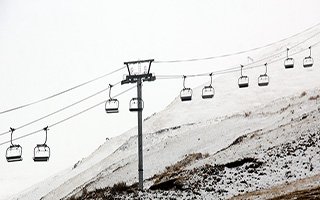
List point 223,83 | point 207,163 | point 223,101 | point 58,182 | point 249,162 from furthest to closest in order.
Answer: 1. point 223,83
2. point 223,101
3. point 58,182
4. point 207,163
5. point 249,162

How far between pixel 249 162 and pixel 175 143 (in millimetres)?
29712

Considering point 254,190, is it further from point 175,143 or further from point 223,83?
point 223,83

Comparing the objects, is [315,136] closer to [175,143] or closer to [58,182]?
[175,143]

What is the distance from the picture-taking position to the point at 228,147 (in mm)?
52406

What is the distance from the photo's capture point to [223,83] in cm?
13112

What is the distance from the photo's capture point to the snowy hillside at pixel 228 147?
36.8 meters

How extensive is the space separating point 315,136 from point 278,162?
17.3ft

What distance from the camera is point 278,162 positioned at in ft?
125

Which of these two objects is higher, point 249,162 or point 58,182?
point 249,162

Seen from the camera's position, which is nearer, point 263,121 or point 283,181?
point 283,181

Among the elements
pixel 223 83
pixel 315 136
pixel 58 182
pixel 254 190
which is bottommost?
pixel 58 182

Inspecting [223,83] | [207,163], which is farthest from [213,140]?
[223,83]

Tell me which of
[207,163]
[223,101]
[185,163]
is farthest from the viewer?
[223,101]

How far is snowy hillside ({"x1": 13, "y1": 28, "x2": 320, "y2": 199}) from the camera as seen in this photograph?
36.8 m
